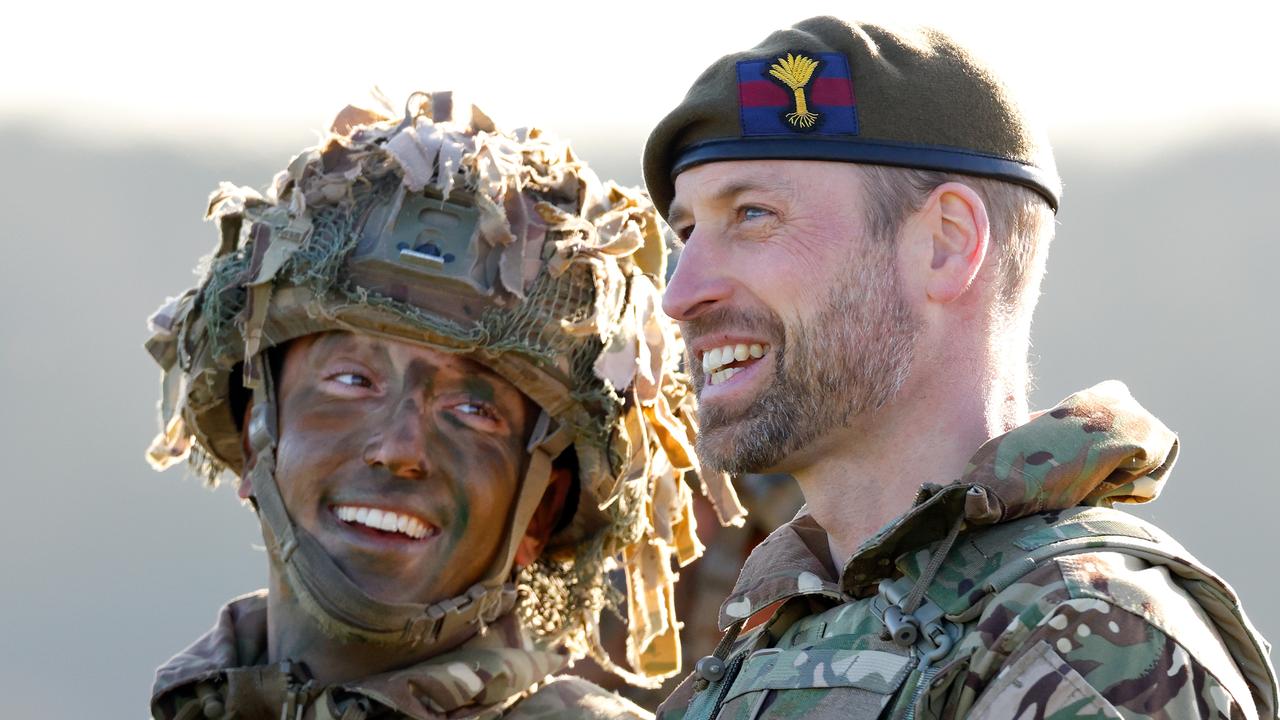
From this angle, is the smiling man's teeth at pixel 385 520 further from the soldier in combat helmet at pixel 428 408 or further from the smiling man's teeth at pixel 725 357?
the smiling man's teeth at pixel 725 357

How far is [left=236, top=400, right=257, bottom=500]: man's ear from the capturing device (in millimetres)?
4695

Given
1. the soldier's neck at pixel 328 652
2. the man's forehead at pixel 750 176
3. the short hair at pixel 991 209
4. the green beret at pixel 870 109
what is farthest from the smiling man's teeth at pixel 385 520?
the short hair at pixel 991 209

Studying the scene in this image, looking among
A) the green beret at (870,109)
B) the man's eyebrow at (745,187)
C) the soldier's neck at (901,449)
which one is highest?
the green beret at (870,109)

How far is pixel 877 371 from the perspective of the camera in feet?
10.2

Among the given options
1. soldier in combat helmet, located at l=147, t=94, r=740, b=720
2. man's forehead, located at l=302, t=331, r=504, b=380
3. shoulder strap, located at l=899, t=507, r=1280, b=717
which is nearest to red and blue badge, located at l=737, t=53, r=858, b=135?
shoulder strap, located at l=899, t=507, r=1280, b=717

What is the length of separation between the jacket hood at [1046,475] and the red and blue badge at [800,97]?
27.2 inches

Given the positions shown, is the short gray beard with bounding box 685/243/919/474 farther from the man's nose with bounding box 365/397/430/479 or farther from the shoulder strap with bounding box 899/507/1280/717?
the man's nose with bounding box 365/397/430/479

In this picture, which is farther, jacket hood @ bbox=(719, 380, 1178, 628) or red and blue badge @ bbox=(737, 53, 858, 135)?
red and blue badge @ bbox=(737, 53, 858, 135)

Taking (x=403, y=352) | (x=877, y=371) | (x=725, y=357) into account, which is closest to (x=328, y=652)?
(x=403, y=352)

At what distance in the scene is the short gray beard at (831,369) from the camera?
3109 mm

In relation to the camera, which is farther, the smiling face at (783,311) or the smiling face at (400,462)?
the smiling face at (400,462)

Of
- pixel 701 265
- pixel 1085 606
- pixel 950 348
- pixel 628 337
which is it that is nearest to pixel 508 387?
pixel 628 337

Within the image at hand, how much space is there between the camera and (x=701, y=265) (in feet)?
10.8

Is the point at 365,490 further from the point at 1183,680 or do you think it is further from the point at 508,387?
the point at 1183,680
